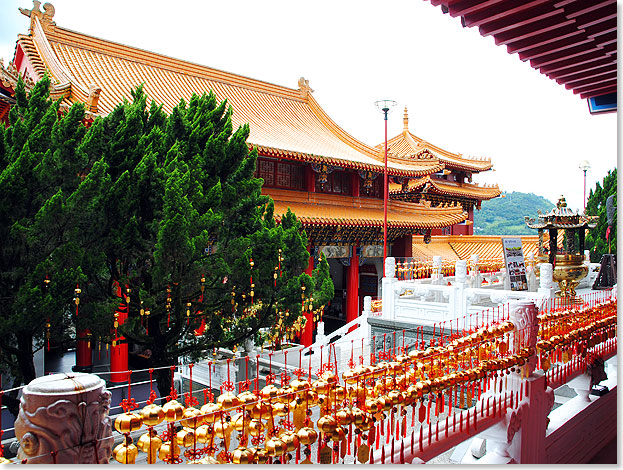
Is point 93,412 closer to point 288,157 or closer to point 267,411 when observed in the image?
point 267,411

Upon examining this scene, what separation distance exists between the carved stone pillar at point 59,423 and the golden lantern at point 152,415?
1.29ft

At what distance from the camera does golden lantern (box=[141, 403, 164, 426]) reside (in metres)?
2.27

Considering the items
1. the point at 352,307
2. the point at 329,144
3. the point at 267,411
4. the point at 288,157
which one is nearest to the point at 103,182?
the point at 267,411

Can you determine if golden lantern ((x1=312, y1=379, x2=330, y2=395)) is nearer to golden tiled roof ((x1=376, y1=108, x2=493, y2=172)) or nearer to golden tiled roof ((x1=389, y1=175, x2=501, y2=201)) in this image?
golden tiled roof ((x1=389, y1=175, x2=501, y2=201))

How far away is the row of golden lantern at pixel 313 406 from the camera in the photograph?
231cm

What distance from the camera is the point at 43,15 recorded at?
11.3 meters

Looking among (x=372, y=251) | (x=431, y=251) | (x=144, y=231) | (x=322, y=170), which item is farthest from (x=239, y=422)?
(x=431, y=251)

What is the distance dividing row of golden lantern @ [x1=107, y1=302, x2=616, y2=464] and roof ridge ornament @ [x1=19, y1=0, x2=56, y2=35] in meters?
11.3

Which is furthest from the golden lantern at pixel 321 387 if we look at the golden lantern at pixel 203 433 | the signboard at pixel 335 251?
the signboard at pixel 335 251

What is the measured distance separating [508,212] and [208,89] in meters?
29.2

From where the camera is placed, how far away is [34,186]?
5.25 meters

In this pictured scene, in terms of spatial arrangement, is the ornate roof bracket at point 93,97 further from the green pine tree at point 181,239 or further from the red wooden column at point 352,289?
the red wooden column at point 352,289

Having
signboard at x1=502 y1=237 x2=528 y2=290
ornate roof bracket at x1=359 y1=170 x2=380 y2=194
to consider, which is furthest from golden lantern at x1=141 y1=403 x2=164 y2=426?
ornate roof bracket at x1=359 y1=170 x2=380 y2=194

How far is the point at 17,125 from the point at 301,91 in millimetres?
11834
